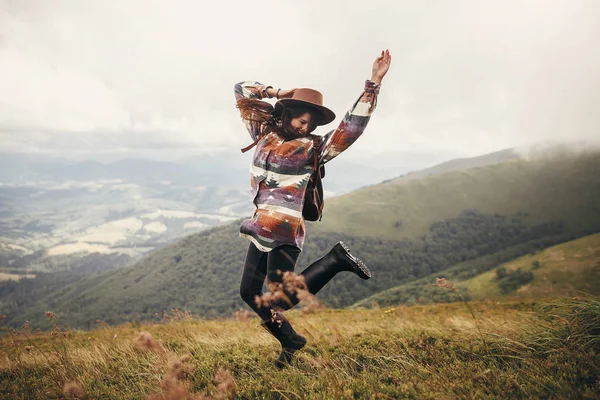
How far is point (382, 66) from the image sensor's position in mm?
2988

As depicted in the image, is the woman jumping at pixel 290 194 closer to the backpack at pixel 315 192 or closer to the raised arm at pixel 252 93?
the backpack at pixel 315 192

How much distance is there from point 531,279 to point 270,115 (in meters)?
116

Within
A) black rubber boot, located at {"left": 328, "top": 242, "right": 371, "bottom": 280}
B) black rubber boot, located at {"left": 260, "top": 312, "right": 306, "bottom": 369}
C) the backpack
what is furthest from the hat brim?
black rubber boot, located at {"left": 260, "top": 312, "right": 306, "bottom": 369}

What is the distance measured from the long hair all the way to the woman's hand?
685mm

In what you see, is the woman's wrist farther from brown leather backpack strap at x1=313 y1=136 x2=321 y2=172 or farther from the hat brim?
brown leather backpack strap at x1=313 y1=136 x2=321 y2=172

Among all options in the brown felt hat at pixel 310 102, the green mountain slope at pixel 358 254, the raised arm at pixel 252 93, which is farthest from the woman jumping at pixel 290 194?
the green mountain slope at pixel 358 254

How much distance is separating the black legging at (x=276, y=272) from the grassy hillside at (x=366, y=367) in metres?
0.42

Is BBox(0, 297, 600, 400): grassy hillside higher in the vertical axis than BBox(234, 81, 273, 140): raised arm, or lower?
lower

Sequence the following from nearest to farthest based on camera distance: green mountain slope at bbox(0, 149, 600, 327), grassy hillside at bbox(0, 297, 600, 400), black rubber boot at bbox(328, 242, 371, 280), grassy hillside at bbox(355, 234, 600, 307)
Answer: grassy hillside at bbox(0, 297, 600, 400)
black rubber boot at bbox(328, 242, 371, 280)
grassy hillside at bbox(355, 234, 600, 307)
green mountain slope at bbox(0, 149, 600, 327)

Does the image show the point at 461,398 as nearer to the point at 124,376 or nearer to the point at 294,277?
the point at 294,277

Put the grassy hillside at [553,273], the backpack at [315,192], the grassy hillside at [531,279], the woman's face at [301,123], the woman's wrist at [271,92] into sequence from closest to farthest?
the backpack at [315,192] → the woman's face at [301,123] → the woman's wrist at [271,92] → the grassy hillside at [531,279] → the grassy hillside at [553,273]

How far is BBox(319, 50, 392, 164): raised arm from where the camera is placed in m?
2.92

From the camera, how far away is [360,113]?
2.93 m

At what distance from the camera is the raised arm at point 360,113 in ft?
9.59
